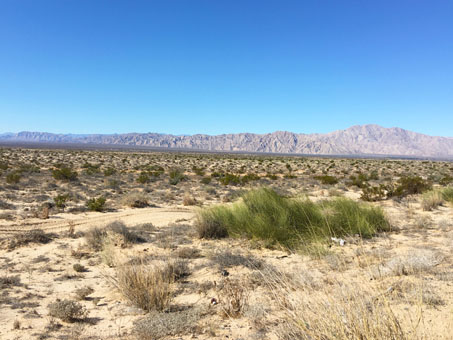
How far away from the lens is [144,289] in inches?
168

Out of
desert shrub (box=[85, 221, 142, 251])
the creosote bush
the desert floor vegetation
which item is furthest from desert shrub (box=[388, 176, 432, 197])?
the creosote bush

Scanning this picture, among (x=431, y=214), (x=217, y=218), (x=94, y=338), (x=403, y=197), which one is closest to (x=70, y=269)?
(x=94, y=338)

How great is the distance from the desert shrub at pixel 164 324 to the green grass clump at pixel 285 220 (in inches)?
141

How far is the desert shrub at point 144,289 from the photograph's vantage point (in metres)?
4.22

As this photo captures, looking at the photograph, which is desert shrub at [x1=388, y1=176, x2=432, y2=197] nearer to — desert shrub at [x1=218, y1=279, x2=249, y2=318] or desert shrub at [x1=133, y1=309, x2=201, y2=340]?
desert shrub at [x1=218, y1=279, x2=249, y2=318]

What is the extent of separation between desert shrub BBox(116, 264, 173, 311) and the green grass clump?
11.6 ft

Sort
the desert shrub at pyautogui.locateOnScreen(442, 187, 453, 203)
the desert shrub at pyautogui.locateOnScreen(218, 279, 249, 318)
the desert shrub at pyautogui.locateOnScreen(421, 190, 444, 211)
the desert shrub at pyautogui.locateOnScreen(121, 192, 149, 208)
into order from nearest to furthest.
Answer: the desert shrub at pyautogui.locateOnScreen(218, 279, 249, 318) → the desert shrub at pyautogui.locateOnScreen(421, 190, 444, 211) → the desert shrub at pyautogui.locateOnScreen(442, 187, 453, 203) → the desert shrub at pyautogui.locateOnScreen(121, 192, 149, 208)

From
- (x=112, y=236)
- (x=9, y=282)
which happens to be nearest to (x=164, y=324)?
(x=9, y=282)

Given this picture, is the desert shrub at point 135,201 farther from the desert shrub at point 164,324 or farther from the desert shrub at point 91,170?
the desert shrub at point 91,170

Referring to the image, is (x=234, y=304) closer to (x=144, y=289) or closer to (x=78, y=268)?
(x=144, y=289)

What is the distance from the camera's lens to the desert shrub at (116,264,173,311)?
4223 mm

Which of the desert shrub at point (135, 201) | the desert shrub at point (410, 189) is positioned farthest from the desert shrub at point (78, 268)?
the desert shrub at point (410, 189)

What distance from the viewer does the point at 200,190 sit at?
18.4m

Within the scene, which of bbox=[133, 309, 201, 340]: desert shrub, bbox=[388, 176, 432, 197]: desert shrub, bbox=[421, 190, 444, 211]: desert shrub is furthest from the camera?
bbox=[388, 176, 432, 197]: desert shrub
